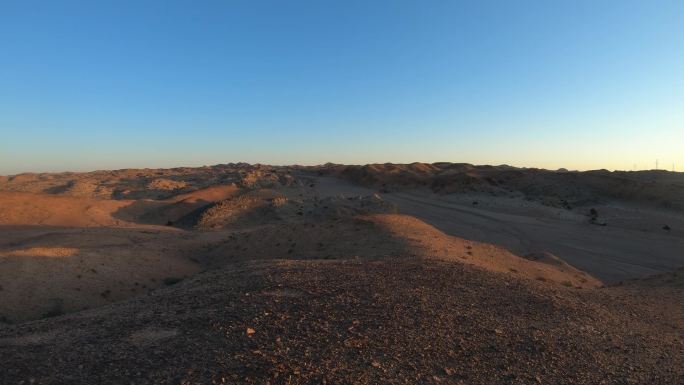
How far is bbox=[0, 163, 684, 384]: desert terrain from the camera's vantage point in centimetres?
615

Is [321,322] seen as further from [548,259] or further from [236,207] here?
[236,207]

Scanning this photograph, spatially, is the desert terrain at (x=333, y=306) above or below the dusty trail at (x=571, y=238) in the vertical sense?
above

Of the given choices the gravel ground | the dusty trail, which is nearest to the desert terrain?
the gravel ground

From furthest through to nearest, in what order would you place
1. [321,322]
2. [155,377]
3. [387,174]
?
[387,174]
[321,322]
[155,377]

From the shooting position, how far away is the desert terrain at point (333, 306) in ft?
20.2

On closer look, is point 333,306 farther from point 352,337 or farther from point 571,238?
point 571,238

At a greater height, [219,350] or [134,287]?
[219,350]

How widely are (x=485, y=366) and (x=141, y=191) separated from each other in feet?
152

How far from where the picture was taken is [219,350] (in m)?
6.31

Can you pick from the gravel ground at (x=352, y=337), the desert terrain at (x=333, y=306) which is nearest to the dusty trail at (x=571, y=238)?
the desert terrain at (x=333, y=306)

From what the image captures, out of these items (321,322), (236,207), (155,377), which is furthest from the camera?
(236,207)

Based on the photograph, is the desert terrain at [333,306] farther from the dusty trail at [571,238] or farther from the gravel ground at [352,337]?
the dusty trail at [571,238]

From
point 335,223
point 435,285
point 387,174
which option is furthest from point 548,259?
point 387,174

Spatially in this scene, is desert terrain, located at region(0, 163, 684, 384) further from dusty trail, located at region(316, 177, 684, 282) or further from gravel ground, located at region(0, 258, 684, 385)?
dusty trail, located at region(316, 177, 684, 282)
